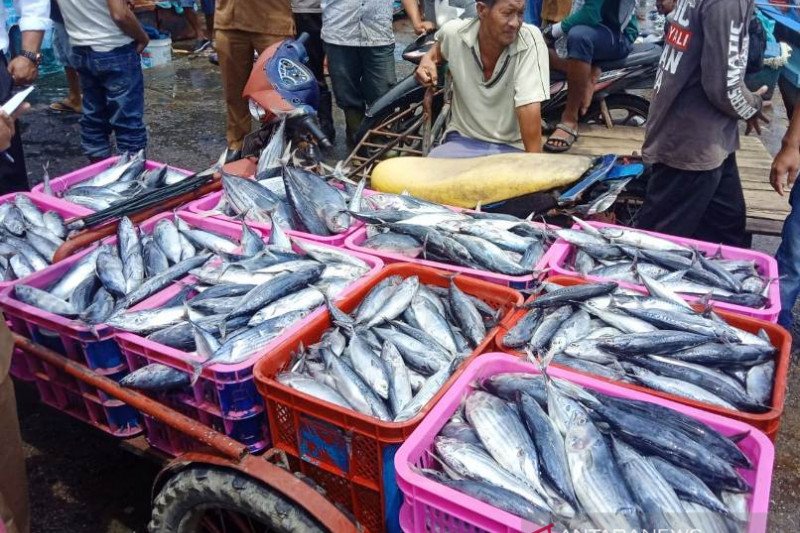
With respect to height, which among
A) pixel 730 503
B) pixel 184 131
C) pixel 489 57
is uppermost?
pixel 489 57

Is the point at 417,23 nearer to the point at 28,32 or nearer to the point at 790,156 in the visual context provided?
the point at 28,32

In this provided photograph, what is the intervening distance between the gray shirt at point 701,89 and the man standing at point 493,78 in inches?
30.9

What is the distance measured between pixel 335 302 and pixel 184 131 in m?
→ 6.01

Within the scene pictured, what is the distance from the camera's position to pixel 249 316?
2.60 meters

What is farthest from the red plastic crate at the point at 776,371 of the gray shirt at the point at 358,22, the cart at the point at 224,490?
the gray shirt at the point at 358,22

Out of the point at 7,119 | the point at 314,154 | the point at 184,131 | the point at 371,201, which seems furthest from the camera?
the point at 184,131

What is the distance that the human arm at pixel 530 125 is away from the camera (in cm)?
395

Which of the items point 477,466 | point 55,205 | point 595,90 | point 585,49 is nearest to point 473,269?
point 477,466

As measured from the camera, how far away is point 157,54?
10.4m

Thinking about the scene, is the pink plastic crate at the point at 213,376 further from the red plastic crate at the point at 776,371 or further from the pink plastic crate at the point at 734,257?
the pink plastic crate at the point at 734,257

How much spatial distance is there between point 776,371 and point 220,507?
6.17 ft

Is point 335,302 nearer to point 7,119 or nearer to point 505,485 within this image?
point 505,485

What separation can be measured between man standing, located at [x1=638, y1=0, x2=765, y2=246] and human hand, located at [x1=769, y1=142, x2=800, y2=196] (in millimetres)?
198

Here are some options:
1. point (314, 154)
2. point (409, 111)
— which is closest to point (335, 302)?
point (314, 154)
